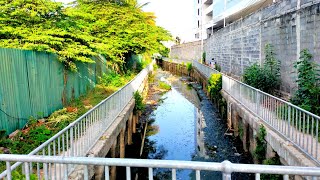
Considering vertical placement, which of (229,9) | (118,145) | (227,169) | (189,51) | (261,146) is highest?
(229,9)

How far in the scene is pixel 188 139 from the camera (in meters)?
13.6

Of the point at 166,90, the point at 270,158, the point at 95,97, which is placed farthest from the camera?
the point at 166,90

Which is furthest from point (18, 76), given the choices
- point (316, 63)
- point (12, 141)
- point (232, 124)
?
point (232, 124)

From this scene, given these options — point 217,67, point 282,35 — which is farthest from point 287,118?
point 217,67

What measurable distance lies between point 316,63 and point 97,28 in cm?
1215

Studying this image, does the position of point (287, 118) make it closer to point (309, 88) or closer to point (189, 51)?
point (309, 88)

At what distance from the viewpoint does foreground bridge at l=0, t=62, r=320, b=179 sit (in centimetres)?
253

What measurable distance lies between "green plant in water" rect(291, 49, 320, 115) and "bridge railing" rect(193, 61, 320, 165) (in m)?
0.93

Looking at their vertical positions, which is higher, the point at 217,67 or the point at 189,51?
the point at 189,51

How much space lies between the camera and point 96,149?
6879mm

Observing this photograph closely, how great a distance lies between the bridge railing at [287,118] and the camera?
19.1ft

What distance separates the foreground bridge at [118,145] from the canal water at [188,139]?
1220mm

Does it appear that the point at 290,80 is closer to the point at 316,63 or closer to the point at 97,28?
the point at 316,63

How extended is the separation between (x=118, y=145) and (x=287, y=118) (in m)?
5.44
